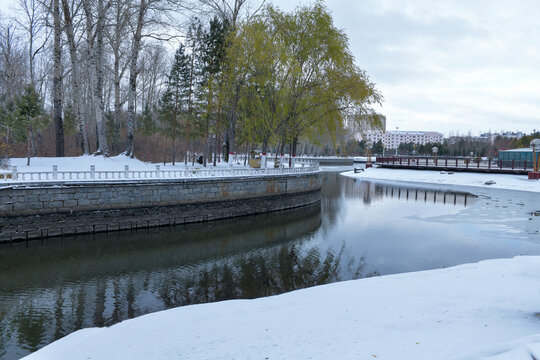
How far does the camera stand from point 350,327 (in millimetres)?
5195

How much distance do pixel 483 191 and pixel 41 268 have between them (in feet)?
113

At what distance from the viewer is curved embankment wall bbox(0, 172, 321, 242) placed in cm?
1227

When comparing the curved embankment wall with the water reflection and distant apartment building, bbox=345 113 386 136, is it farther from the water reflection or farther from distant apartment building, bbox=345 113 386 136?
the water reflection

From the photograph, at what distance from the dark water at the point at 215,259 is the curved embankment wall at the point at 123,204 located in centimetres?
61

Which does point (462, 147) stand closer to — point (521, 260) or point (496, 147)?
point (496, 147)

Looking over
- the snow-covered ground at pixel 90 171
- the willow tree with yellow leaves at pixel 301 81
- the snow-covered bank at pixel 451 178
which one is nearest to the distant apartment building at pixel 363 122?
the willow tree with yellow leaves at pixel 301 81

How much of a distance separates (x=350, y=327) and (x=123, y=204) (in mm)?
12157

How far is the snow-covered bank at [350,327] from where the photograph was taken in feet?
13.9

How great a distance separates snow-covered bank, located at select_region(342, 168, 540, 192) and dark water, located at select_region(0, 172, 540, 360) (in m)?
15.7

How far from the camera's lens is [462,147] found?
9606cm

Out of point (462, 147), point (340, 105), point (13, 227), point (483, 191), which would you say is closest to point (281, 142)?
point (340, 105)

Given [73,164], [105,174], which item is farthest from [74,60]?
[105,174]

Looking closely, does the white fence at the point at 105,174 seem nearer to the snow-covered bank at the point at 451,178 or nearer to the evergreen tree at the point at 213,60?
the evergreen tree at the point at 213,60

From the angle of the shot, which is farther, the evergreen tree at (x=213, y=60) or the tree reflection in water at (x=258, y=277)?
the evergreen tree at (x=213, y=60)
